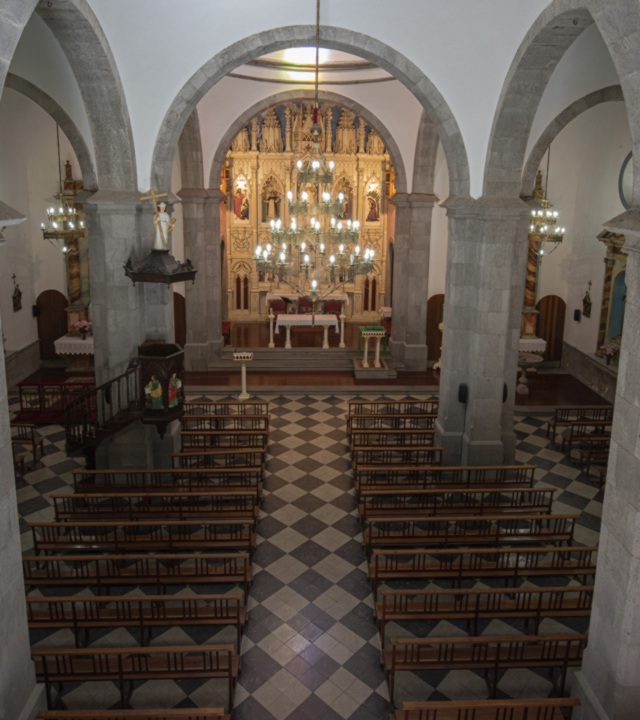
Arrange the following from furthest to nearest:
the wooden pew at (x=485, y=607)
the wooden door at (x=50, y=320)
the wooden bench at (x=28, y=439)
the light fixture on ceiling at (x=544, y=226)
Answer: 1. the wooden door at (x=50, y=320)
2. the light fixture on ceiling at (x=544, y=226)
3. the wooden bench at (x=28, y=439)
4. the wooden pew at (x=485, y=607)

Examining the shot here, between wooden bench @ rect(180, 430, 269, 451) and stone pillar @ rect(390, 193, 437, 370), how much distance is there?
738 cm

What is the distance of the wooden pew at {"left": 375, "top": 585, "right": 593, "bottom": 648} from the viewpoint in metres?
8.09

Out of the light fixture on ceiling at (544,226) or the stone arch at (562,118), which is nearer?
the stone arch at (562,118)

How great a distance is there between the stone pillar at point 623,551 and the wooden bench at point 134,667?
11.9 ft

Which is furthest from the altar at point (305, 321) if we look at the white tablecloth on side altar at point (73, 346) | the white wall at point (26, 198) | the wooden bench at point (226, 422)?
the white wall at point (26, 198)

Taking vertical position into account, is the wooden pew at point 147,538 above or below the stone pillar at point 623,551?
below

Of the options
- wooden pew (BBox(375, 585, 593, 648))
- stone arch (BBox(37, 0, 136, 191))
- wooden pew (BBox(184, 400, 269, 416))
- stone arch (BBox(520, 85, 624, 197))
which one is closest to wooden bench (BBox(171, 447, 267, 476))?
wooden pew (BBox(184, 400, 269, 416))

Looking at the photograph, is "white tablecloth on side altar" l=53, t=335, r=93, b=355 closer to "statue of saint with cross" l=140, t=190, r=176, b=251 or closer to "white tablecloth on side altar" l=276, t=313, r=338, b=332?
"white tablecloth on side altar" l=276, t=313, r=338, b=332

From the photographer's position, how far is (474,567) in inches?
362

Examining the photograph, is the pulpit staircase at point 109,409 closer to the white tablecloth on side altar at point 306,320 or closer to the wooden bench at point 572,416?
the wooden bench at point 572,416

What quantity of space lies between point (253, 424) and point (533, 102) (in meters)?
7.76

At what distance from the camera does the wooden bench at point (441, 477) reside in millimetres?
11312

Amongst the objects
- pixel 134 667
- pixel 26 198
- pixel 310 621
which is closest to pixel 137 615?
pixel 134 667

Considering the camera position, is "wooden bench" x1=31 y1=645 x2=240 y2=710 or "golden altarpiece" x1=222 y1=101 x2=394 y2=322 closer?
"wooden bench" x1=31 y1=645 x2=240 y2=710
